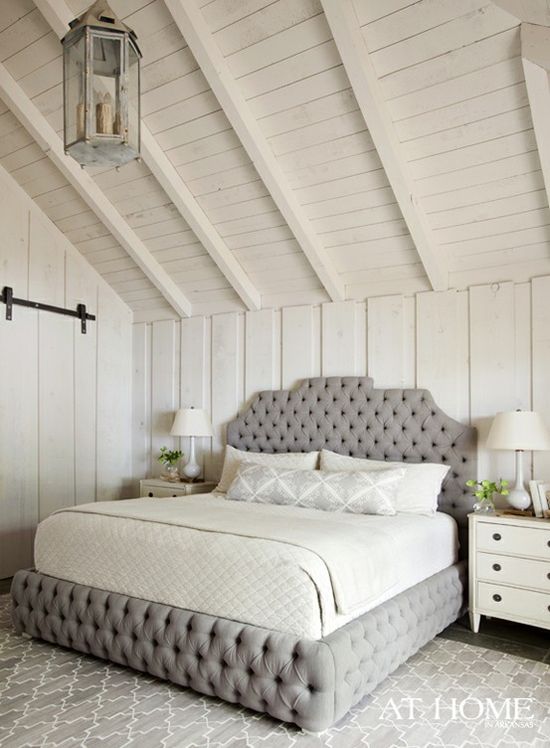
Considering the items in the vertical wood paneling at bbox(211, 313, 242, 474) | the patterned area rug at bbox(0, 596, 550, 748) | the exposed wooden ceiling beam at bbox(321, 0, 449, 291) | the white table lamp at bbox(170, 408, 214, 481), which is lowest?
the patterned area rug at bbox(0, 596, 550, 748)

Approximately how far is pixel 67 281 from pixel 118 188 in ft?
3.84

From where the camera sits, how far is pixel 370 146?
11.5 feet

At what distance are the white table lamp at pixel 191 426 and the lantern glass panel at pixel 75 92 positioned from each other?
3.08 meters

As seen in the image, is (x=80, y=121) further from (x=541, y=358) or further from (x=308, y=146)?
(x=541, y=358)

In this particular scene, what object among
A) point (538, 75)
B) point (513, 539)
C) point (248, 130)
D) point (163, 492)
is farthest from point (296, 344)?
point (538, 75)

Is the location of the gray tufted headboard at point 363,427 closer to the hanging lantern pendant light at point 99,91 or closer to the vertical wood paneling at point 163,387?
the vertical wood paneling at point 163,387

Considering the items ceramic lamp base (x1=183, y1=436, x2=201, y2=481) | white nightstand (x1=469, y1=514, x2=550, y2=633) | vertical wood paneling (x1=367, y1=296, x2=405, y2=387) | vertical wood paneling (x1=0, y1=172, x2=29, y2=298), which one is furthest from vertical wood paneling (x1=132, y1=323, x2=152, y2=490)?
white nightstand (x1=469, y1=514, x2=550, y2=633)

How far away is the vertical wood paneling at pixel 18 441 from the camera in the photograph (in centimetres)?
474

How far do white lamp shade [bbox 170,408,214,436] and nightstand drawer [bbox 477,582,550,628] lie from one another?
8.02 ft

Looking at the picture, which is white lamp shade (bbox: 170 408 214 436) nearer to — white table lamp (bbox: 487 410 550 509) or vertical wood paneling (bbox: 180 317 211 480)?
vertical wood paneling (bbox: 180 317 211 480)

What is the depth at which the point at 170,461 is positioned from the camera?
5.24 m

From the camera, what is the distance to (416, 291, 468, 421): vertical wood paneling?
4.11 m

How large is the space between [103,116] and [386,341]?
9.01 ft

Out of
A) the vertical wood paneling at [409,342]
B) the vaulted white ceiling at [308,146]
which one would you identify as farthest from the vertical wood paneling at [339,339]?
the vertical wood paneling at [409,342]
